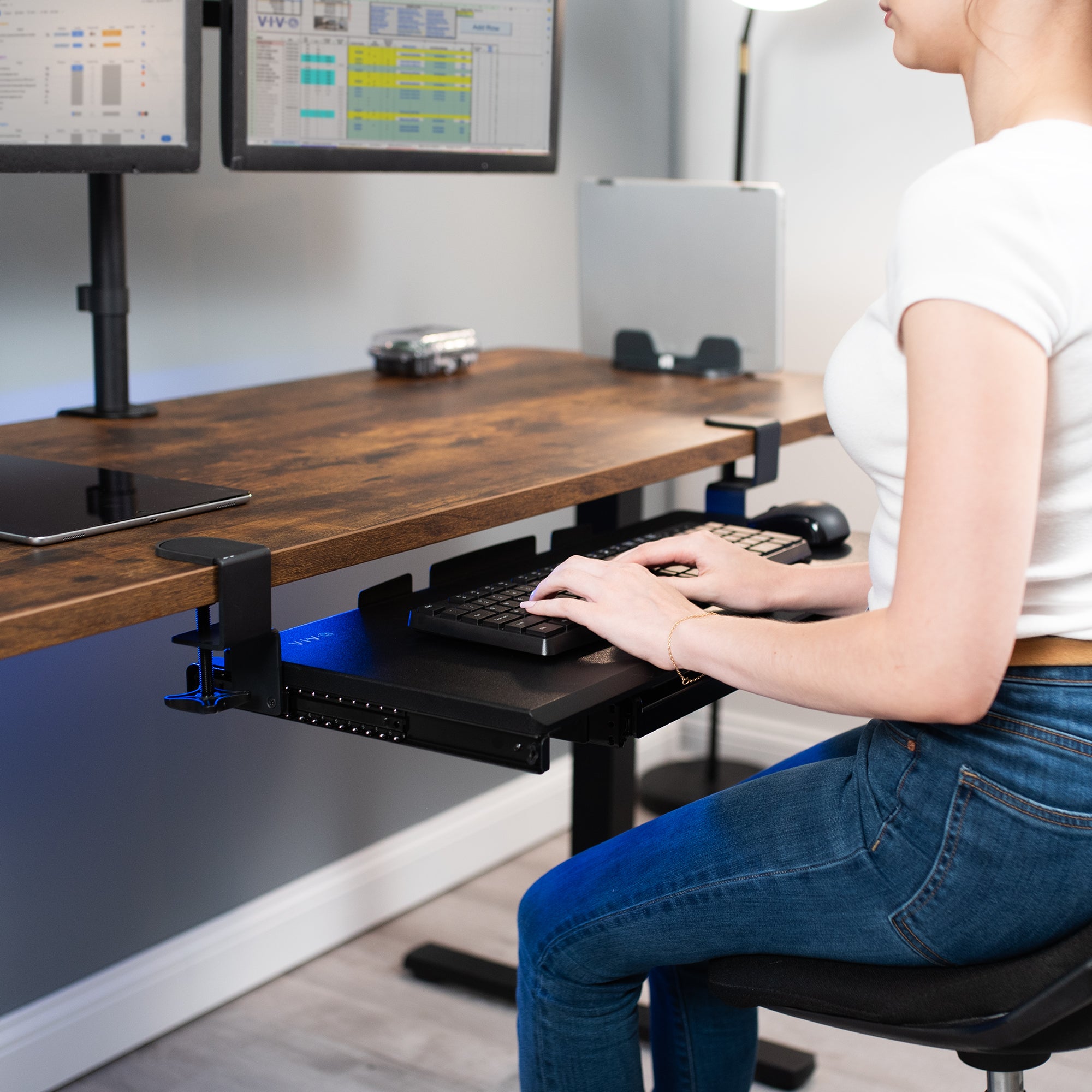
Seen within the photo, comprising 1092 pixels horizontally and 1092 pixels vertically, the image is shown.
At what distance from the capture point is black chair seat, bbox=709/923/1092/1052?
88 cm

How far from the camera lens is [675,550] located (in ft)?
3.88

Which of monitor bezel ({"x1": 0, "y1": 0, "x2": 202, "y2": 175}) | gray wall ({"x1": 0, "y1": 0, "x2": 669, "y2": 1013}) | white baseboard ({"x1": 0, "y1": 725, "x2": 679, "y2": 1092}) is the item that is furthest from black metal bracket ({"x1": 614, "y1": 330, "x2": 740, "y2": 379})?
white baseboard ({"x1": 0, "y1": 725, "x2": 679, "y2": 1092})

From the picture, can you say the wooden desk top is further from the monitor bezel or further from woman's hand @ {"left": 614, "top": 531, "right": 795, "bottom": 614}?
the monitor bezel

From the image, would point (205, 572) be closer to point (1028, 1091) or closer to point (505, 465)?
point (505, 465)

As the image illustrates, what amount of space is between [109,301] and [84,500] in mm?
501

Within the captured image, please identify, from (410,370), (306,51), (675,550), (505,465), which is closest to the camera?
(675,550)

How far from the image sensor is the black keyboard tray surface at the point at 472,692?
36.9 inches

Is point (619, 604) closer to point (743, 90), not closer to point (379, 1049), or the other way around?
point (379, 1049)

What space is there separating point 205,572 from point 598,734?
313mm

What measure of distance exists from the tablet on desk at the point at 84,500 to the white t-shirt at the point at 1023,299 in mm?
520

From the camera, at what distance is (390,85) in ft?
5.43

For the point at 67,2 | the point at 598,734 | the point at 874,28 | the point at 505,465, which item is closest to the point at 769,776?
the point at 598,734

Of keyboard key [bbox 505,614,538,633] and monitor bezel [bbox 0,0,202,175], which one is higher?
monitor bezel [bbox 0,0,202,175]

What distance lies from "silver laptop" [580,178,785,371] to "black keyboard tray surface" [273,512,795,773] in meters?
0.96
